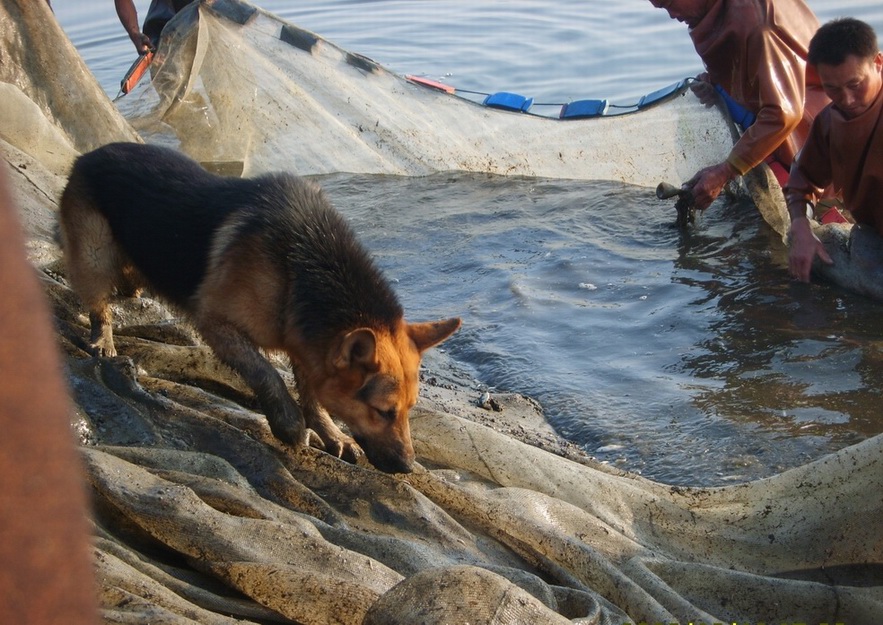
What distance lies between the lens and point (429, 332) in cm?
445

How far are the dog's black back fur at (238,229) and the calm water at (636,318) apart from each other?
235 centimetres

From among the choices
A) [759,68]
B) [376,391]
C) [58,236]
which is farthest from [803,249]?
[58,236]

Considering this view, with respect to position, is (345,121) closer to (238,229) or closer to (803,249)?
(803,249)

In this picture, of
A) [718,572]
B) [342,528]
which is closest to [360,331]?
[342,528]

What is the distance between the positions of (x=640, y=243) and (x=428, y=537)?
5.70 metres

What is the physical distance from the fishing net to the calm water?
114 cm

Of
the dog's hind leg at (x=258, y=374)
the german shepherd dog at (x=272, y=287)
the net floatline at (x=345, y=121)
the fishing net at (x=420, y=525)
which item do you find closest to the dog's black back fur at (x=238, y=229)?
the german shepherd dog at (x=272, y=287)

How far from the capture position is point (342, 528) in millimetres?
3590

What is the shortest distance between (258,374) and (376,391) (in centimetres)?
62

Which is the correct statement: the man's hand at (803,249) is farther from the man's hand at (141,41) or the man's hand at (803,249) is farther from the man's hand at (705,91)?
the man's hand at (141,41)

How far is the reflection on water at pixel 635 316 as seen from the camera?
19.8 ft

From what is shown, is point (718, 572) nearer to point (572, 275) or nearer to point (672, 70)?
point (572, 275)

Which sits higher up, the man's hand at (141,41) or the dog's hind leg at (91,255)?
the man's hand at (141,41)

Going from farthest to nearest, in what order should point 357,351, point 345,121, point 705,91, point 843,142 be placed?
point 345,121 < point 705,91 < point 843,142 < point 357,351
